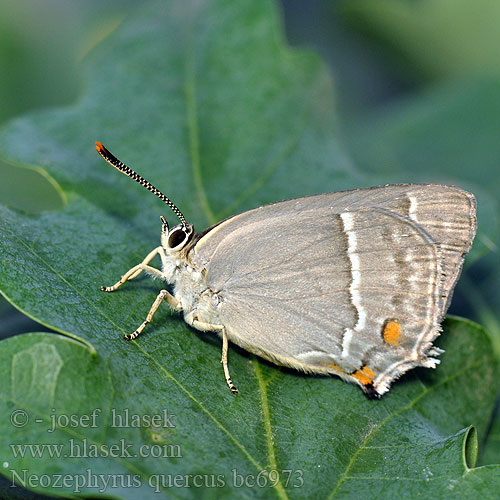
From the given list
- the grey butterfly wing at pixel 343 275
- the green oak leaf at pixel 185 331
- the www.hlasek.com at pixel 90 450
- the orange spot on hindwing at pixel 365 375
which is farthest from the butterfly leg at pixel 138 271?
the orange spot on hindwing at pixel 365 375

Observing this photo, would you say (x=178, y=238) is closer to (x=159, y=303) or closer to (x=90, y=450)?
(x=159, y=303)

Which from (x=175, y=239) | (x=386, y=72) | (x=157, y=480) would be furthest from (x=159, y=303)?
(x=386, y=72)

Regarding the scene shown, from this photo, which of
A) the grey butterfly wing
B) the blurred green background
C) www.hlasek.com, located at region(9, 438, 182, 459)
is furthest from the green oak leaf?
the blurred green background

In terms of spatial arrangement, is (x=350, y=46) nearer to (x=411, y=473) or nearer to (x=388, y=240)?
(x=388, y=240)

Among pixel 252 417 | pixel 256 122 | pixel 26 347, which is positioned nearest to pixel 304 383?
pixel 252 417

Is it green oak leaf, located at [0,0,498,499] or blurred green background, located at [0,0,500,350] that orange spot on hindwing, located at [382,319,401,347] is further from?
blurred green background, located at [0,0,500,350]

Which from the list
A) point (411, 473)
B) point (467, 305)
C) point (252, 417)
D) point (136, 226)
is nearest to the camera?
point (411, 473)

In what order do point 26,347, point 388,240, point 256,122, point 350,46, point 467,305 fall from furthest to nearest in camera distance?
point 350,46 → point 256,122 → point 467,305 → point 388,240 → point 26,347
